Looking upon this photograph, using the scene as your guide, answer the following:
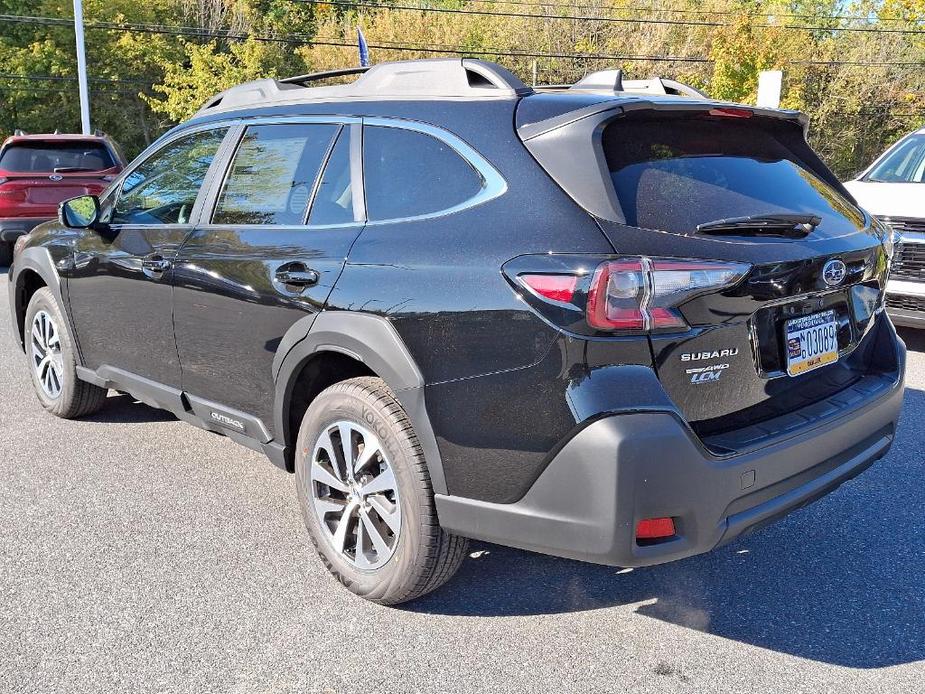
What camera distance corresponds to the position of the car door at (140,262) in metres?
4.07

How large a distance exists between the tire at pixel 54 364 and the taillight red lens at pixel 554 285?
3450 mm

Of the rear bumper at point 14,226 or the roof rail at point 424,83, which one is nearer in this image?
the roof rail at point 424,83

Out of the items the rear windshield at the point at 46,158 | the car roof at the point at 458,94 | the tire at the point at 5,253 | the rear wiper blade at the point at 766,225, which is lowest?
the tire at the point at 5,253

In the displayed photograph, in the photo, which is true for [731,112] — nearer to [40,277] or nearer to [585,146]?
[585,146]

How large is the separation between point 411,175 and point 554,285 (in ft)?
2.78

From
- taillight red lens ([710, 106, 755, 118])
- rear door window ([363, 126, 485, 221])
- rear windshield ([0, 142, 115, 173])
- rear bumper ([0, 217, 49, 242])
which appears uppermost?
taillight red lens ([710, 106, 755, 118])

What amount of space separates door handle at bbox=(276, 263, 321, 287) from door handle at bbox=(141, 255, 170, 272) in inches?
36.4

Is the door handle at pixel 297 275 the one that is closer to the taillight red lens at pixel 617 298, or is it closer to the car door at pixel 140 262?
the car door at pixel 140 262

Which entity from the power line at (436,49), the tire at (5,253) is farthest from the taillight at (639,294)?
the power line at (436,49)

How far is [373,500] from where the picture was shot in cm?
311

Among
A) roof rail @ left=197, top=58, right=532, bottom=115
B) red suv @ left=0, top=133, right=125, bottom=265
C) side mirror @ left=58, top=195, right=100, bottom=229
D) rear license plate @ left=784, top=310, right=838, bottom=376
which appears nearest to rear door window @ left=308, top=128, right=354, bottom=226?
roof rail @ left=197, top=58, right=532, bottom=115

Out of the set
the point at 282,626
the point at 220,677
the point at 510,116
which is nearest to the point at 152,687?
the point at 220,677

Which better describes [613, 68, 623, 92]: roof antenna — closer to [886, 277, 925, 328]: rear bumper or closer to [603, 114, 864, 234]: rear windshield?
[603, 114, 864, 234]: rear windshield

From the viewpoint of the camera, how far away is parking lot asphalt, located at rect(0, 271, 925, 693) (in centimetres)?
273
